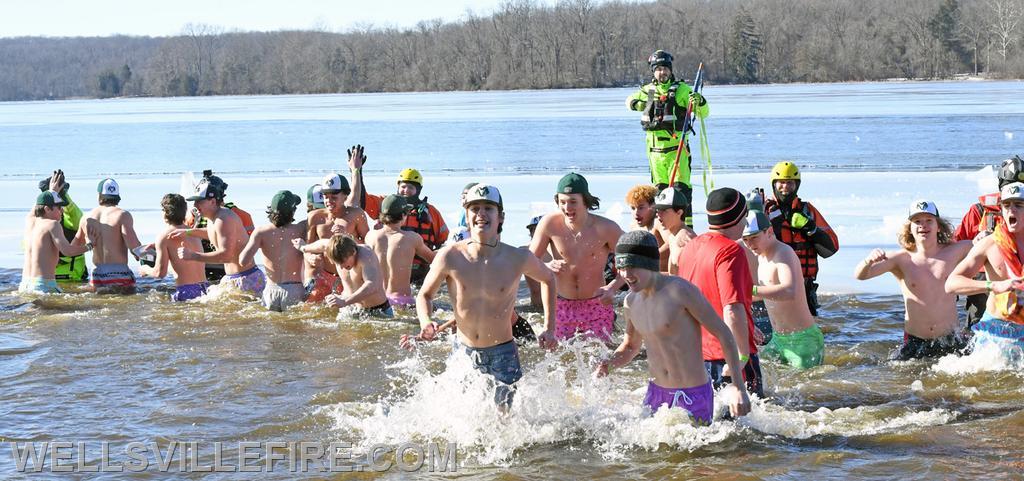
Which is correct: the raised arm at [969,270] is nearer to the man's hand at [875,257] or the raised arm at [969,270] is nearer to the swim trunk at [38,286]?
the man's hand at [875,257]

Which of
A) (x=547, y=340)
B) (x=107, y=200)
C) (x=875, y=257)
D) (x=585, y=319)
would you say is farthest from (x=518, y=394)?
(x=107, y=200)

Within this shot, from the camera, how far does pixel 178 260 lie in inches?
428

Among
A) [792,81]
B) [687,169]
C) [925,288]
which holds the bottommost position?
[925,288]

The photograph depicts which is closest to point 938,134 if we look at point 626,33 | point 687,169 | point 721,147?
point 721,147

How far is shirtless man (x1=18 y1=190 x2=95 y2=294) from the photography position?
11289 mm

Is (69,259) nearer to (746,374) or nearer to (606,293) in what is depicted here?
(606,293)

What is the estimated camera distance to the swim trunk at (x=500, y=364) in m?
6.21

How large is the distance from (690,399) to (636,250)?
0.76 meters

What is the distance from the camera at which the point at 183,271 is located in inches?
432

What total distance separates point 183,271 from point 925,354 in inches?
264

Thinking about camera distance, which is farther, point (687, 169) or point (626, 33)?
point (626, 33)

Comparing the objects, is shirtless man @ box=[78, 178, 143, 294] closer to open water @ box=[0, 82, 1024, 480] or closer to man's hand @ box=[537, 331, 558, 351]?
open water @ box=[0, 82, 1024, 480]

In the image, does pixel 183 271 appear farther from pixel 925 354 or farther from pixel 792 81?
pixel 792 81

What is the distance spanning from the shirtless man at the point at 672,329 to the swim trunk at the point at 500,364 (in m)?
0.95
